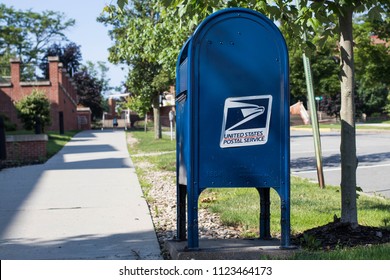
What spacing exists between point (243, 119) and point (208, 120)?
0.31m

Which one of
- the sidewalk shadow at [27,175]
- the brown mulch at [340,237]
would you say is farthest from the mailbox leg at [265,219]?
the sidewalk shadow at [27,175]

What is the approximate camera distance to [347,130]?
242 inches

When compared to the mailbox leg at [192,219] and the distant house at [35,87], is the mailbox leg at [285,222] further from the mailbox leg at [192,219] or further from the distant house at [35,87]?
the distant house at [35,87]

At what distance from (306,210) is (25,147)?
500 inches

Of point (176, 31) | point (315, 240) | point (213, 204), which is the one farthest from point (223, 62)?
point (176, 31)

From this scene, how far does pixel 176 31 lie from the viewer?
13.5 metres

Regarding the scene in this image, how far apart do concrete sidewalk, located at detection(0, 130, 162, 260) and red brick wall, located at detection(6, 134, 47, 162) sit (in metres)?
3.21

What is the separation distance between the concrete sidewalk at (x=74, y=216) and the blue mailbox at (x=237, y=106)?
1.28m

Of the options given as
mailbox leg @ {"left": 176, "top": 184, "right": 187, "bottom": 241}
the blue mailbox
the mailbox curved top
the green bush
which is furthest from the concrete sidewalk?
the green bush

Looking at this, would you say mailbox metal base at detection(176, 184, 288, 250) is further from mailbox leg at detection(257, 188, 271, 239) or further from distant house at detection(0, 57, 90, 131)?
distant house at detection(0, 57, 90, 131)

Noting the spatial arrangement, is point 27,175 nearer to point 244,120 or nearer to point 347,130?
point 347,130

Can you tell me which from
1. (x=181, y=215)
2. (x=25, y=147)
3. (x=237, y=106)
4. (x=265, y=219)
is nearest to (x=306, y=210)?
(x=265, y=219)

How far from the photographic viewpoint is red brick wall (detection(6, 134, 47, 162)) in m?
18.4

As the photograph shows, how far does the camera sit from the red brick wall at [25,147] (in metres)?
18.4
